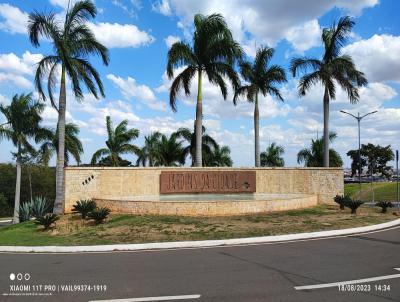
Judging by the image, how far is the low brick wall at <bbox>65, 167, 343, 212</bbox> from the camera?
22875mm

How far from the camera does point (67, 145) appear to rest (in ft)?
112

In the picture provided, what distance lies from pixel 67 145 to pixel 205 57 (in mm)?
15000

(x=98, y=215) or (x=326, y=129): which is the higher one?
(x=326, y=129)

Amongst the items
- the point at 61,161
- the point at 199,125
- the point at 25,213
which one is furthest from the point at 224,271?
the point at 25,213

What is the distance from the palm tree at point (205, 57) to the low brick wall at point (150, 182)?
3.90m

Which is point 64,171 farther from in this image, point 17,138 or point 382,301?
point 382,301

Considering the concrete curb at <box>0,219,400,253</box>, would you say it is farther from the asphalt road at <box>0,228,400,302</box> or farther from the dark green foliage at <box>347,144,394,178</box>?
the dark green foliage at <box>347,144,394,178</box>

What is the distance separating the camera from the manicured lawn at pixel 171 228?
1500cm

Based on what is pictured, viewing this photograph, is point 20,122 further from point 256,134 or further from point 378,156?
point 378,156

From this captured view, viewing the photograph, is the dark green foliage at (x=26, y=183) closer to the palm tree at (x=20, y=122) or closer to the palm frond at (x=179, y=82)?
the palm tree at (x=20, y=122)

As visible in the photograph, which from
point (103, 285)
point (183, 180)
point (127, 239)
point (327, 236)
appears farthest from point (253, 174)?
point (103, 285)

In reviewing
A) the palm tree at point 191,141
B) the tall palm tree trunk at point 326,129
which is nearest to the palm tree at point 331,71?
the tall palm tree trunk at point 326,129

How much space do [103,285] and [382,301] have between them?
17.6 ft

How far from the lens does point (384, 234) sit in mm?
15555
